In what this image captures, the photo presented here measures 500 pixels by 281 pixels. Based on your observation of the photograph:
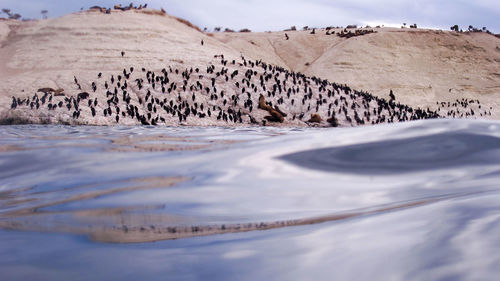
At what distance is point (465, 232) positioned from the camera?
1.18 m

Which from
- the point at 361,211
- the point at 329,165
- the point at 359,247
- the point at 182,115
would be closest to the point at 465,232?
the point at 359,247

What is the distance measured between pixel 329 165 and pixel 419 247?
3.15 feet

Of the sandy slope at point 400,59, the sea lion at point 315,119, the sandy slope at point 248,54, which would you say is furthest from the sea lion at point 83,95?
the sandy slope at point 400,59

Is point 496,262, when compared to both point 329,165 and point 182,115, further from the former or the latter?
point 182,115

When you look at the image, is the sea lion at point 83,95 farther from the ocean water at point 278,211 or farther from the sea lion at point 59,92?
the ocean water at point 278,211

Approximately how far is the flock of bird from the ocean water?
594 inches

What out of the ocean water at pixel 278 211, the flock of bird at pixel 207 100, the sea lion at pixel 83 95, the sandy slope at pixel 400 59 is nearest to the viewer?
the ocean water at pixel 278 211

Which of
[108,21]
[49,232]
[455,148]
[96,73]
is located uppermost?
[108,21]

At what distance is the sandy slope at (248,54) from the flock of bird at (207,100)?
84 centimetres

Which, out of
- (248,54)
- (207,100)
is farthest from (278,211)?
(248,54)

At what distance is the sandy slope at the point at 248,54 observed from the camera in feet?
82.5

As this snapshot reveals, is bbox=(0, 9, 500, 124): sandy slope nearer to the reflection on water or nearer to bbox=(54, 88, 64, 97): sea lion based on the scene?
bbox=(54, 88, 64, 97): sea lion

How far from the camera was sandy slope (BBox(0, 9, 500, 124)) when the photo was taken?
990 inches

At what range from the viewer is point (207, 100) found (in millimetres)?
21734
